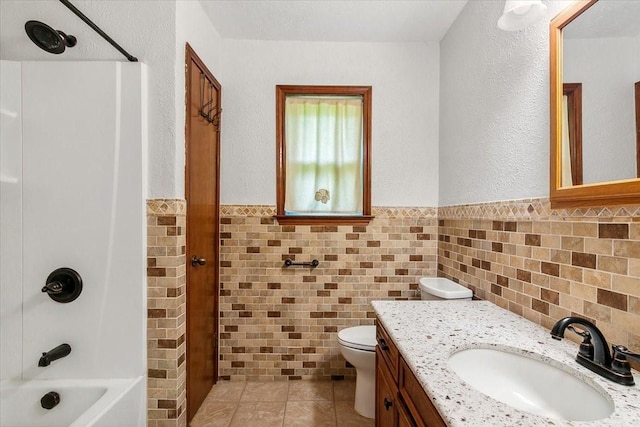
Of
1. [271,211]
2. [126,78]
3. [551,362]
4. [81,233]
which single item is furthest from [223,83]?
[551,362]

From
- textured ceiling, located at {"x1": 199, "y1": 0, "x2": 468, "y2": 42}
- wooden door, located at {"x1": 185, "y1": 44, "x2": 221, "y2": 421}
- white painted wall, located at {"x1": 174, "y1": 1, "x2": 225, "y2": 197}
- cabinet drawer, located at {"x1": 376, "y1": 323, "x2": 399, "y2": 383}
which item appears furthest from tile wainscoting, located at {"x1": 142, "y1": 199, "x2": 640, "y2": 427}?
textured ceiling, located at {"x1": 199, "y1": 0, "x2": 468, "y2": 42}

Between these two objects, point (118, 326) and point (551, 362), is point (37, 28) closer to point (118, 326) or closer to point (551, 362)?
point (118, 326)

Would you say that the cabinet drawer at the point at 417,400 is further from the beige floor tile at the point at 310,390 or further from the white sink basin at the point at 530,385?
the beige floor tile at the point at 310,390

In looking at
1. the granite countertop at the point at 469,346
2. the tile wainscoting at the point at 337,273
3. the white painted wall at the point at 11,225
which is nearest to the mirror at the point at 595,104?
the tile wainscoting at the point at 337,273

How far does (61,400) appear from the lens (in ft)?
5.09

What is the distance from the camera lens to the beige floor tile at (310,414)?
75.5 inches

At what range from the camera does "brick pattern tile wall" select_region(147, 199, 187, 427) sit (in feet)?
5.37

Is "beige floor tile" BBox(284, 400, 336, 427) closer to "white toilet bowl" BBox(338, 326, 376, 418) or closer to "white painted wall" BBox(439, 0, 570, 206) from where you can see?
"white toilet bowl" BBox(338, 326, 376, 418)

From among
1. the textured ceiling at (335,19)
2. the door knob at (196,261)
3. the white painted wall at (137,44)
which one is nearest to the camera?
the white painted wall at (137,44)

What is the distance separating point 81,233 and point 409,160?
7.01ft

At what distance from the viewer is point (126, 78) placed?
1.61 m

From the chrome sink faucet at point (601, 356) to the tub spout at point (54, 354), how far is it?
2.10m

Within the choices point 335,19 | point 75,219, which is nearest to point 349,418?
point 75,219

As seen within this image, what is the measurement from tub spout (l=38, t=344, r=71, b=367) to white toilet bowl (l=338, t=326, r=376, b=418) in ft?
4.76
